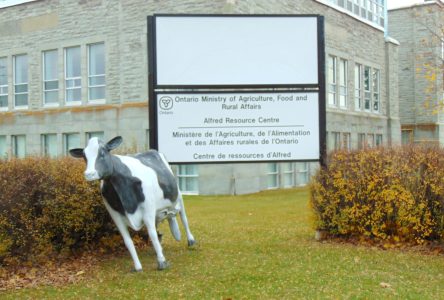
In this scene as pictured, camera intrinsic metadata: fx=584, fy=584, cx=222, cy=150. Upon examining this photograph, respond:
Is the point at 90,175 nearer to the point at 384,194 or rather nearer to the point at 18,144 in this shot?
the point at 384,194

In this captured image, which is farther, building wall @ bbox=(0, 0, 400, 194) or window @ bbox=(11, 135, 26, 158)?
window @ bbox=(11, 135, 26, 158)

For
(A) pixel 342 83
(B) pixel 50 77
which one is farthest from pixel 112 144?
(A) pixel 342 83

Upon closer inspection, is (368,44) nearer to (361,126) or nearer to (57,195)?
(361,126)

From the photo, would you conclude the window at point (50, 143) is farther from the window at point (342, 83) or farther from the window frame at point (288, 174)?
the window at point (342, 83)

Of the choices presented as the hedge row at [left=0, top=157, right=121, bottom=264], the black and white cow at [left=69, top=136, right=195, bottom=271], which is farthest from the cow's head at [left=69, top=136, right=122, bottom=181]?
the hedge row at [left=0, top=157, right=121, bottom=264]

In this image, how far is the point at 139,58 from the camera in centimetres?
2666

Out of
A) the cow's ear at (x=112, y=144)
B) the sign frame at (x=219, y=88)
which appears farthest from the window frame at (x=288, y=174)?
the cow's ear at (x=112, y=144)

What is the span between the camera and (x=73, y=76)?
96.7 feet

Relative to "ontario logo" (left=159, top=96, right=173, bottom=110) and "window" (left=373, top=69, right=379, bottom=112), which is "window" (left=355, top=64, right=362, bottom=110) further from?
"ontario logo" (left=159, top=96, right=173, bottom=110)

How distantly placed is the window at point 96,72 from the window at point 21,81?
4539 millimetres

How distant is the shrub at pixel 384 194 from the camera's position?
9516 millimetres

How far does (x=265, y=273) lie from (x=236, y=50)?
4571mm

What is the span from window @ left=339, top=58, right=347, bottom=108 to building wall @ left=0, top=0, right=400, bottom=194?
0.96 ft

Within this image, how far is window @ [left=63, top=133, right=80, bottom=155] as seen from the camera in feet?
95.7
